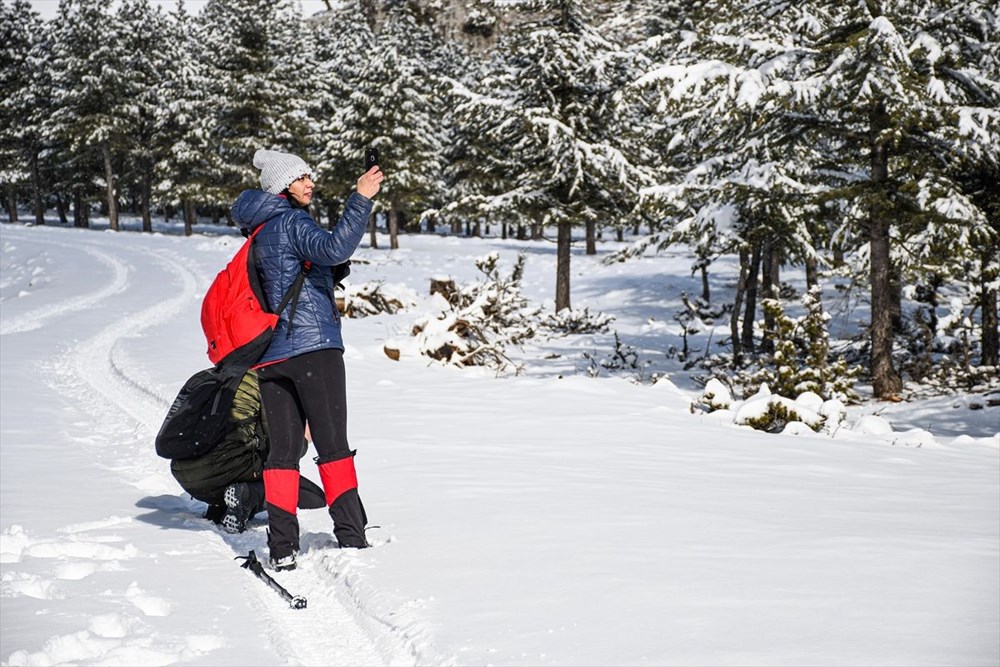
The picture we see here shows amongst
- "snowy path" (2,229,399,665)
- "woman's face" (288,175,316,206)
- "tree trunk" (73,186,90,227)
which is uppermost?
"tree trunk" (73,186,90,227)

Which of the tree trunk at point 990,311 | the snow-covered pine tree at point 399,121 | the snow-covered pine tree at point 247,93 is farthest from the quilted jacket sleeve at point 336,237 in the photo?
the snow-covered pine tree at point 247,93

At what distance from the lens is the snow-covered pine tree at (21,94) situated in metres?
50.6

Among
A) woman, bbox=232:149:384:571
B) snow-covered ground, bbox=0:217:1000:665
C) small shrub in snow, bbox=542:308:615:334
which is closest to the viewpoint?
snow-covered ground, bbox=0:217:1000:665

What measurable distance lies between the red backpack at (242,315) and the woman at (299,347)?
0.13 ft

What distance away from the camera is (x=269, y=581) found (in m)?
3.44

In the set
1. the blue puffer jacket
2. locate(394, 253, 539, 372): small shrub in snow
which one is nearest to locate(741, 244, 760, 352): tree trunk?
locate(394, 253, 539, 372): small shrub in snow

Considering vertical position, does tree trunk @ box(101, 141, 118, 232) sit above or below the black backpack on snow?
above

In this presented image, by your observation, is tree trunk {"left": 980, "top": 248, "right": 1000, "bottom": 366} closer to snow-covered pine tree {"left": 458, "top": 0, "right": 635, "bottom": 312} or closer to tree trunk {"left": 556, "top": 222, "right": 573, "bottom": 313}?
snow-covered pine tree {"left": 458, "top": 0, "right": 635, "bottom": 312}

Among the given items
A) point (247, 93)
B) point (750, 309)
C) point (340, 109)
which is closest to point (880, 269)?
point (750, 309)

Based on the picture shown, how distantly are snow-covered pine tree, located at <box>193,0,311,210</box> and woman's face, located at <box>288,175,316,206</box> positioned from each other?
127 ft

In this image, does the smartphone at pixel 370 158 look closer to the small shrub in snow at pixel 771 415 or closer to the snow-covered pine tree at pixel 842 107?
the small shrub in snow at pixel 771 415

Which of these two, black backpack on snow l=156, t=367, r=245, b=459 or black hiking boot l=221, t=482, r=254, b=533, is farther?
black hiking boot l=221, t=482, r=254, b=533

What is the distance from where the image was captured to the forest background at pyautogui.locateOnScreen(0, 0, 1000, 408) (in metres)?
11.7

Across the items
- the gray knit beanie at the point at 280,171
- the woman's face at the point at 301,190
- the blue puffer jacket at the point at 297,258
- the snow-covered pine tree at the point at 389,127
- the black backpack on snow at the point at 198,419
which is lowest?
the black backpack on snow at the point at 198,419
